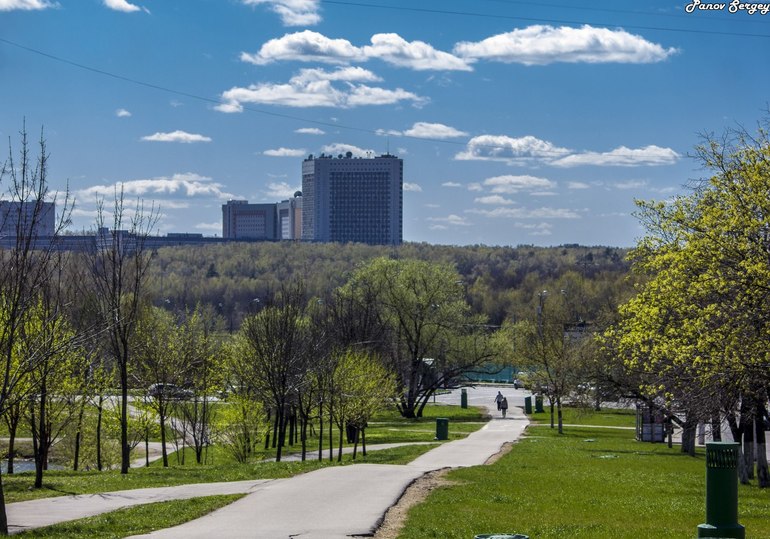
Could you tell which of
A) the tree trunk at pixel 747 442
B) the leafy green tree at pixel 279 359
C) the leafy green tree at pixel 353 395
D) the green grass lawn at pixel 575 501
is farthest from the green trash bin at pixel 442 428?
the tree trunk at pixel 747 442

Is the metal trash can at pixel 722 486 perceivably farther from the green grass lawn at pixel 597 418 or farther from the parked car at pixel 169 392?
the green grass lawn at pixel 597 418

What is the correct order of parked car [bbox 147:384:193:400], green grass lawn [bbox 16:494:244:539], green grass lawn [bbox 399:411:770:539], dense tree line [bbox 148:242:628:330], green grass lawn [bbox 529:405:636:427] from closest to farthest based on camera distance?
green grass lawn [bbox 16:494:244:539]
green grass lawn [bbox 399:411:770:539]
parked car [bbox 147:384:193:400]
green grass lawn [bbox 529:405:636:427]
dense tree line [bbox 148:242:628:330]

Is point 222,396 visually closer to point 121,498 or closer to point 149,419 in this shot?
point 149,419

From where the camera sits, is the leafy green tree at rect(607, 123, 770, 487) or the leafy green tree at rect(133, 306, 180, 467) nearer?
the leafy green tree at rect(607, 123, 770, 487)

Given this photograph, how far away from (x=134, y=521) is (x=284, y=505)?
2601 mm

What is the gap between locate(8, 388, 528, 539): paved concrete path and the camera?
14469 millimetres

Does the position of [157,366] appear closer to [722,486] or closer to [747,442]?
[747,442]


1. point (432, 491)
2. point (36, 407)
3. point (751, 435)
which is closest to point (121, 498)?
point (432, 491)

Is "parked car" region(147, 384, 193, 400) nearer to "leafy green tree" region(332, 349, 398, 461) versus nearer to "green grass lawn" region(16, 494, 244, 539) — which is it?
"leafy green tree" region(332, 349, 398, 461)

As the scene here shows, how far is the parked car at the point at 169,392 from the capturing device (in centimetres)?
3531

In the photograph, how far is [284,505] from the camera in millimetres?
17000

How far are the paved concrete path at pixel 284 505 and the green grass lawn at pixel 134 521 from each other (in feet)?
1.18

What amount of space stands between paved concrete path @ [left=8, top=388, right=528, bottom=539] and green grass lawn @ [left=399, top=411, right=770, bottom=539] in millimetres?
974

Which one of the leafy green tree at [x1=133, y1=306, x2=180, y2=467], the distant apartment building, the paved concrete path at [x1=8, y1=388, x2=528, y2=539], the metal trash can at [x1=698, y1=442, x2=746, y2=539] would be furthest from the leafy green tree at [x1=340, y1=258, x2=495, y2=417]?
the metal trash can at [x1=698, y1=442, x2=746, y2=539]
